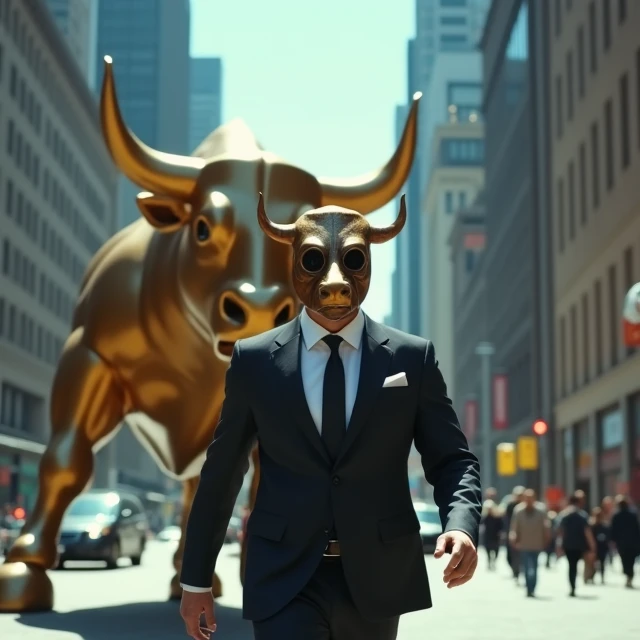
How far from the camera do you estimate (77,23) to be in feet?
289

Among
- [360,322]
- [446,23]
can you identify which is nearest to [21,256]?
[360,322]

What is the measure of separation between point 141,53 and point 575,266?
13757 centimetres

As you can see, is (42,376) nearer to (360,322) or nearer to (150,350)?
(150,350)

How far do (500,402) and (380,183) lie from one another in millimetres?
54381

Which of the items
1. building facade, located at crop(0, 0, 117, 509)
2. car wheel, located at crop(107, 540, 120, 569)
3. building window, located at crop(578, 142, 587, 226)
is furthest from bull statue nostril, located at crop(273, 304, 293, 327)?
building facade, located at crop(0, 0, 117, 509)

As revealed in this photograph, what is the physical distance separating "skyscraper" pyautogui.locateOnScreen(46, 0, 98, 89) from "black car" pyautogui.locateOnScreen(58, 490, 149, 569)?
60.5 meters

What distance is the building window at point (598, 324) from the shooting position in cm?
3859

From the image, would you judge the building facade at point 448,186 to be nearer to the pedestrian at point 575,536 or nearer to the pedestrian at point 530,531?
the pedestrian at point 575,536

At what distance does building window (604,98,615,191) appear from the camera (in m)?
36.3

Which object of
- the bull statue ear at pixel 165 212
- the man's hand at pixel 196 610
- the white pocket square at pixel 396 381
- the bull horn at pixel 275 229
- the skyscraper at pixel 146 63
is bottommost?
the man's hand at pixel 196 610

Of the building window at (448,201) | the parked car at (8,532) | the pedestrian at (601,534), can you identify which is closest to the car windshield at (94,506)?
the parked car at (8,532)

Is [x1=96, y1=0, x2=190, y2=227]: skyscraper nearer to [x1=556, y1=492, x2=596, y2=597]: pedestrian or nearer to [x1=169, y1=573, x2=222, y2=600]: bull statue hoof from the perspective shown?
[x1=556, y1=492, x2=596, y2=597]: pedestrian

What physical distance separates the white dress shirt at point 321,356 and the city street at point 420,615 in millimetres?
4824

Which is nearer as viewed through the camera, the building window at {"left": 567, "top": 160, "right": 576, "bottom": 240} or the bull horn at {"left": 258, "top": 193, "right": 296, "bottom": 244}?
the bull horn at {"left": 258, "top": 193, "right": 296, "bottom": 244}
